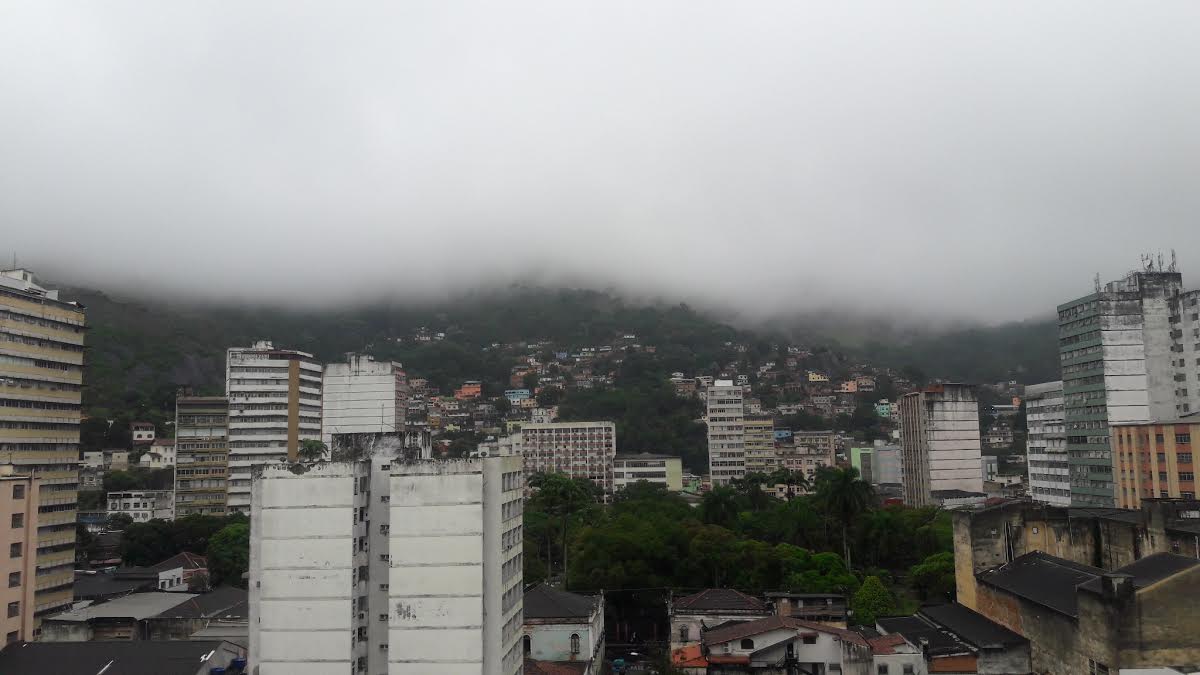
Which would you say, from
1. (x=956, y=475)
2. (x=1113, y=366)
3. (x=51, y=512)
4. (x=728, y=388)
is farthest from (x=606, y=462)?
(x=51, y=512)

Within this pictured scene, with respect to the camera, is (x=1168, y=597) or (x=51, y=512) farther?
(x=51, y=512)

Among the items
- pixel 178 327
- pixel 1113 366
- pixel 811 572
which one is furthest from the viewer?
pixel 178 327

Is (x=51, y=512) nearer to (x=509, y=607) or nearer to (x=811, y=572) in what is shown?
(x=509, y=607)

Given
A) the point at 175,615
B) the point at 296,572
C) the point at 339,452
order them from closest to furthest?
the point at 296,572
the point at 339,452
the point at 175,615

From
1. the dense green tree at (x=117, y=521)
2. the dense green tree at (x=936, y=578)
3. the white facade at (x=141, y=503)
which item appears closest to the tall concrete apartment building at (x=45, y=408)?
the dense green tree at (x=117, y=521)

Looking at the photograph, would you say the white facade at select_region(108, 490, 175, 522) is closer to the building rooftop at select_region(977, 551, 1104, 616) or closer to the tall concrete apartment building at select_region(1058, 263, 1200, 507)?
the building rooftop at select_region(977, 551, 1104, 616)

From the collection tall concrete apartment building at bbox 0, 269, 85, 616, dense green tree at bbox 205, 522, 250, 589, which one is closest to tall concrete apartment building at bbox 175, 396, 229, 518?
dense green tree at bbox 205, 522, 250, 589

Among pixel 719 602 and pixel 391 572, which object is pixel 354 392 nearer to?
pixel 719 602
